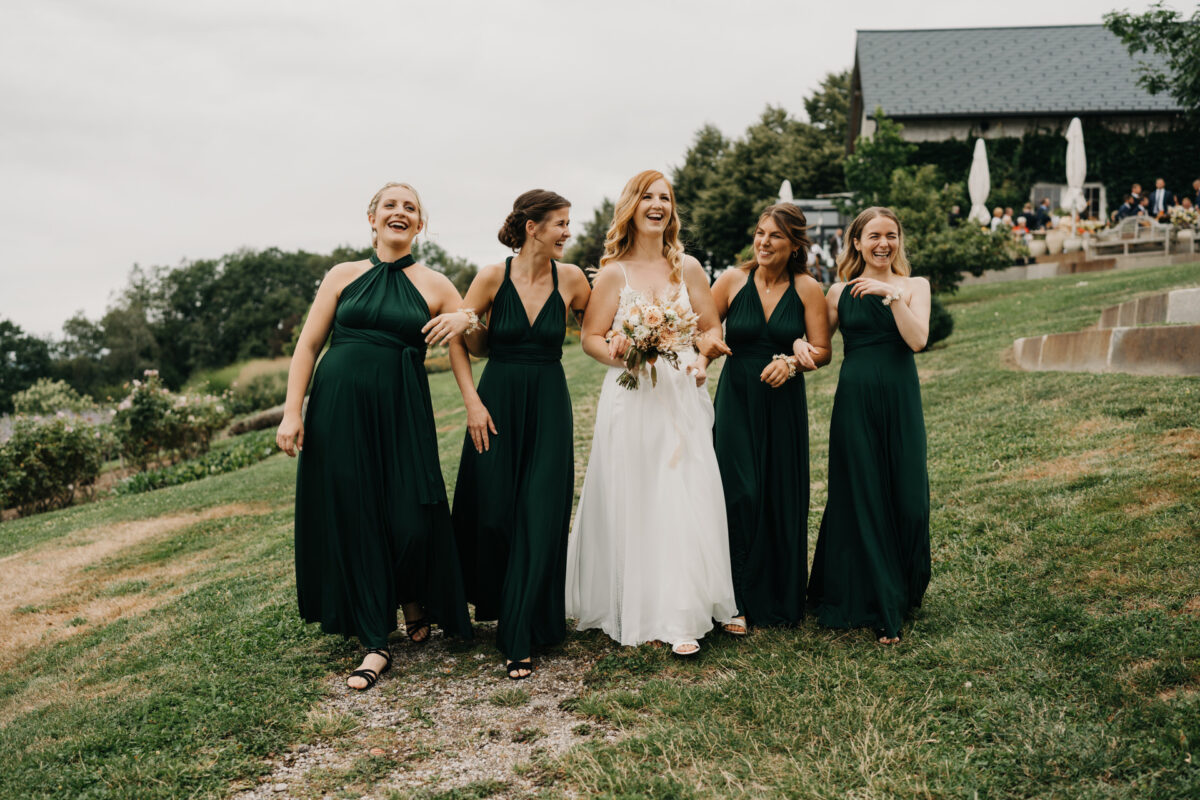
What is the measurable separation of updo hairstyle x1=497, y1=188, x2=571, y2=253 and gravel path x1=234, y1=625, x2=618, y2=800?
7.69ft

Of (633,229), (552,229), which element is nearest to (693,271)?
(633,229)

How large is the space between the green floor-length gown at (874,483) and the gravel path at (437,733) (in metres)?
1.53

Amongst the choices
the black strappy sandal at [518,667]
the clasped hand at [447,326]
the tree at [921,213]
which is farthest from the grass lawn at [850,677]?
the tree at [921,213]

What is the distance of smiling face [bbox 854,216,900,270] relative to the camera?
16.3 feet

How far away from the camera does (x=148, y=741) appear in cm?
403

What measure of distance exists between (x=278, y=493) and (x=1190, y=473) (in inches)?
431

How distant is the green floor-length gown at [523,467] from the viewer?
473 centimetres

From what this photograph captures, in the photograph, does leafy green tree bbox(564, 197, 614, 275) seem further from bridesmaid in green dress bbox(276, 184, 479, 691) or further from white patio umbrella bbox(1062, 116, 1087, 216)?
bridesmaid in green dress bbox(276, 184, 479, 691)

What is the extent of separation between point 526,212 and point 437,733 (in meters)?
2.69

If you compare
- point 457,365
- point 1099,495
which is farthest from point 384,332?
point 1099,495

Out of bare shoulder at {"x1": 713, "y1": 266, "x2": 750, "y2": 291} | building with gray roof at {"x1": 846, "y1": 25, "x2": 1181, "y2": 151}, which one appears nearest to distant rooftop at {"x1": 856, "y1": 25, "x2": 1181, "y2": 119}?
building with gray roof at {"x1": 846, "y1": 25, "x2": 1181, "y2": 151}

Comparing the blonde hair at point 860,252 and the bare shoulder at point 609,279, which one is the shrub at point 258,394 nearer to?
the bare shoulder at point 609,279

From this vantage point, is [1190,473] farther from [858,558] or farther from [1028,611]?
[858,558]

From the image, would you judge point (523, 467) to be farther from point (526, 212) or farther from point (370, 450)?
point (526, 212)
